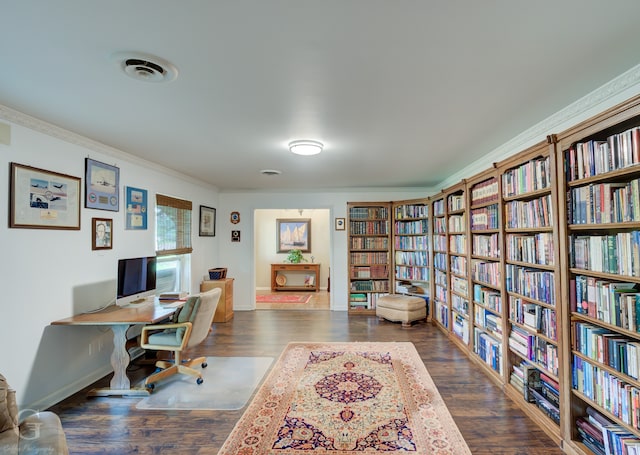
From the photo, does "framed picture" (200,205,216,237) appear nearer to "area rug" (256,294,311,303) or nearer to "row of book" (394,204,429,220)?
"area rug" (256,294,311,303)

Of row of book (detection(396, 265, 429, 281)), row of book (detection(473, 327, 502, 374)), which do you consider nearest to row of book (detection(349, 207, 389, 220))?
row of book (detection(396, 265, 429, 281))

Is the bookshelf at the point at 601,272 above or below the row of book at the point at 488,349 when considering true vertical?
above

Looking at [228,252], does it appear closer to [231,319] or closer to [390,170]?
[231,319]

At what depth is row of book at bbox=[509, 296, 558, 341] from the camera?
7.63 ft

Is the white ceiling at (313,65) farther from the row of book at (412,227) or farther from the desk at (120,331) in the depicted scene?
the row of book at (412,227)

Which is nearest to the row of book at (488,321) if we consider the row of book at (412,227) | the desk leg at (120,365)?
the row of book at (412,227)

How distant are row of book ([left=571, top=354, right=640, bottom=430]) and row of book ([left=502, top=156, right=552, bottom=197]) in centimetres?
122

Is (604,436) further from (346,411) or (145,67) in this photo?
(145,67)

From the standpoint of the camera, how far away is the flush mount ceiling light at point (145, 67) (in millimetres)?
1667

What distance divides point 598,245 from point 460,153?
2073mm

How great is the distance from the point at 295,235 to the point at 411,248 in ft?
12.7

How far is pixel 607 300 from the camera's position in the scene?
5.99 ft

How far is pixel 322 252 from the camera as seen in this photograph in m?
8.96

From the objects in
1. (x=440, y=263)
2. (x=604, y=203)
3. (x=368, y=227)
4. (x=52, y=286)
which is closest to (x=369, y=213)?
(x=368, y=227)
